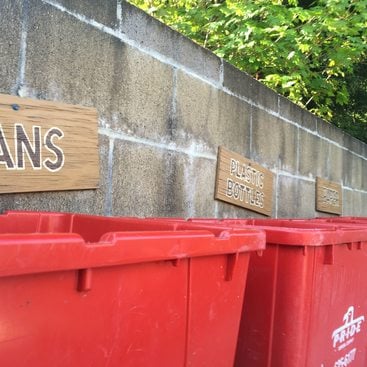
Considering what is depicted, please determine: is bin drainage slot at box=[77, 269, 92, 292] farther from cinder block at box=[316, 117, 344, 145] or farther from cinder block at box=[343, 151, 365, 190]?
cinder block at box=[343, 151, 365, 190]

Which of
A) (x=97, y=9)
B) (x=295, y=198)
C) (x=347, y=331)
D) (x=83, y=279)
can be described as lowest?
(x=347, y=331)

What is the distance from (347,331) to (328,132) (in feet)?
15.5

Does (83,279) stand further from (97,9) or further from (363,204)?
(363,204)

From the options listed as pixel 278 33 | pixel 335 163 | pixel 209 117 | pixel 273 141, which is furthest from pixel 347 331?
pixel 335 163

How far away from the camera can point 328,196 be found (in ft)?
22.6

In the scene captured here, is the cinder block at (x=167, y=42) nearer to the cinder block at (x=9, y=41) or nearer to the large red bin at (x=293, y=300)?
the cinder block at (x=9, y=41)

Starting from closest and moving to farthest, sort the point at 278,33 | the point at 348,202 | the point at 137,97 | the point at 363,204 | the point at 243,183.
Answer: the point at 137,97, the point at 243,183, the point at 278,33, the point at 348,202, the point at 363,204

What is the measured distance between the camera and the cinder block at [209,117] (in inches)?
150

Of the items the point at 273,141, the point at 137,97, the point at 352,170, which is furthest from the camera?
the point at 352,170

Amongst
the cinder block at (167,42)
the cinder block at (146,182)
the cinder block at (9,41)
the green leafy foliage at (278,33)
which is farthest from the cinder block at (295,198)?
the cinder block at (9,41)

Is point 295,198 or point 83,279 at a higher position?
point 295,198

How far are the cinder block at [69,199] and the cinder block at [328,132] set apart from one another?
164 inches

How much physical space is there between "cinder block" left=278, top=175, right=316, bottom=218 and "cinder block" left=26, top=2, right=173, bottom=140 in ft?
7.60

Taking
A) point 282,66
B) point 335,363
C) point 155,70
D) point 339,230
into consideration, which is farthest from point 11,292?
point 282,66
